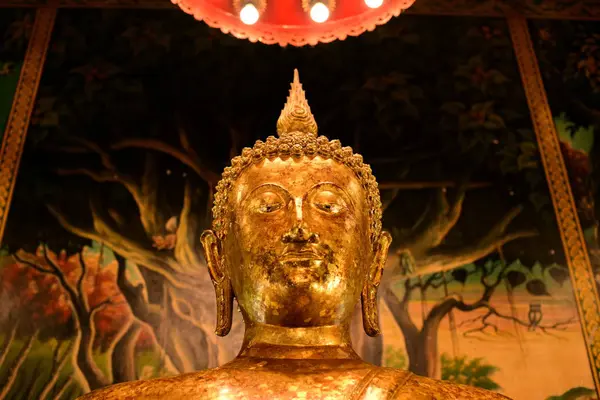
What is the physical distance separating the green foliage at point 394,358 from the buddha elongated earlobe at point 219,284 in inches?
54.9

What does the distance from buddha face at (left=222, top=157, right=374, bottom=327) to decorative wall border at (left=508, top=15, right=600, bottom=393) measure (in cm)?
187

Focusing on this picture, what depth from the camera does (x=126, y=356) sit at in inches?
186

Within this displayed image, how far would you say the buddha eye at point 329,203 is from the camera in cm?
347

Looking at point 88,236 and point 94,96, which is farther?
point 94,96

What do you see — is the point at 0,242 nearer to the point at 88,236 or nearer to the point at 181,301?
the point at 88,236

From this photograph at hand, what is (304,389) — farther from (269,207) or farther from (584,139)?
(584,139)

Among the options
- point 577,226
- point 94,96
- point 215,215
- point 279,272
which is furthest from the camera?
point 94,96

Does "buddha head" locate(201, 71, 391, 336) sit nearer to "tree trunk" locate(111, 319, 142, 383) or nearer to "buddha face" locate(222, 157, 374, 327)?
"buddha face" locate(222, 157, 374, 327)

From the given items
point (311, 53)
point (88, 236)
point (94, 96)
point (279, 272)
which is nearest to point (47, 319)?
point (88, 236)

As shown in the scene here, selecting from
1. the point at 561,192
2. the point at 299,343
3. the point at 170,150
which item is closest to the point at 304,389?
the point at 299,343

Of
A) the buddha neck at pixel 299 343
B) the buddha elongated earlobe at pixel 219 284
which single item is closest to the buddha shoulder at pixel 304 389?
the buddha neck at pixel 299 343

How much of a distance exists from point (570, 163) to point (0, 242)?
12.2 ft

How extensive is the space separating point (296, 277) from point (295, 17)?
61.6 inches

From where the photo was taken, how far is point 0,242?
4953 millimetres
